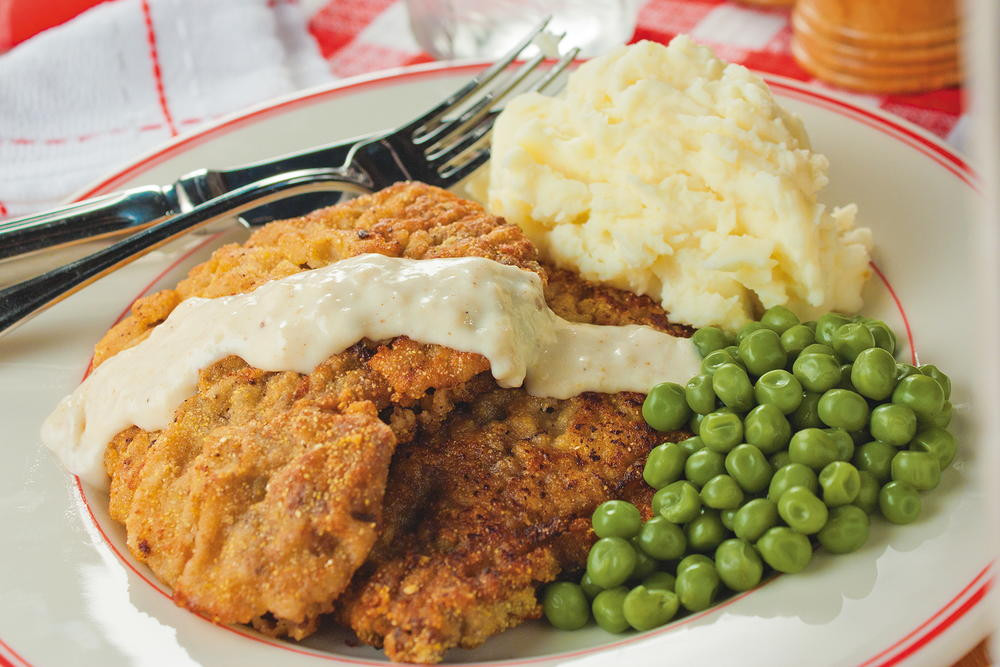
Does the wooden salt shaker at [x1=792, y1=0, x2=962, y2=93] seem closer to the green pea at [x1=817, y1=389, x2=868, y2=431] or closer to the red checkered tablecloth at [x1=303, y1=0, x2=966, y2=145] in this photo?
the red checkered tablecloth at [x1=303, y1=0, x2=966, y2=145]

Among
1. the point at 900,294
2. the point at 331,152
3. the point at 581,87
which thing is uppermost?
the point at 581,87

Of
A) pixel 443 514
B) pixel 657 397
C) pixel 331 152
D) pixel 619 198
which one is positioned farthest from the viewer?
pixel 331 152

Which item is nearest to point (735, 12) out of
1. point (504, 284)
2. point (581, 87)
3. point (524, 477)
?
point (581, 87)

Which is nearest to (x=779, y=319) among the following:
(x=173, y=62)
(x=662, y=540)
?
(x=662, y=540)

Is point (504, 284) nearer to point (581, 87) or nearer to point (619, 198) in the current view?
point (619, 198)

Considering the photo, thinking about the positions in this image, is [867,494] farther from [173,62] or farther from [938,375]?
[173,62]

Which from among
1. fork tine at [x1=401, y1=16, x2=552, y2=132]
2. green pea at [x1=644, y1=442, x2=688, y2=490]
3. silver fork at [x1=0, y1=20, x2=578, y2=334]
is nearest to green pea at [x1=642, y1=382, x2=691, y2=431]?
green pea at [x1=644, y1=442, x2=688, y2=490]
